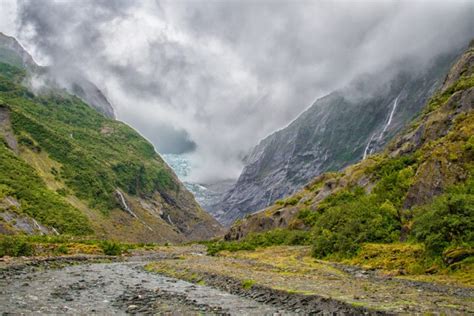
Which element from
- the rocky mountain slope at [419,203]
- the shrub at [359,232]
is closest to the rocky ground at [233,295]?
the rocky mountain slope at [419,203]

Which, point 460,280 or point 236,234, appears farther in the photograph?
point 236,234

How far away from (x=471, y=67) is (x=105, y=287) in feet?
296

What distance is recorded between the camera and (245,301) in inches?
739

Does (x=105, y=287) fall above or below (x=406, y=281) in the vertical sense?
above

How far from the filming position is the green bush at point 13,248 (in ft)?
132

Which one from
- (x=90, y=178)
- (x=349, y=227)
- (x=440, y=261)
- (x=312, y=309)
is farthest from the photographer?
(x=90, y=178)

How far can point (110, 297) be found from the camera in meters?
20.7

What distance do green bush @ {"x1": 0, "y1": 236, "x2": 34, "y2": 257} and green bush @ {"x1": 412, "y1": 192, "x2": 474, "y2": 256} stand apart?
38622mm

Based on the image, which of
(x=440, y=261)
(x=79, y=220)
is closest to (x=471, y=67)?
(x=440, y=261)

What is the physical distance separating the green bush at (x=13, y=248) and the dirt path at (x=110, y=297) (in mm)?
14150

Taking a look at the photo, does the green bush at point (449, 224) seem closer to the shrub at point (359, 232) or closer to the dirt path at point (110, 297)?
the shrub at point (359, 232)

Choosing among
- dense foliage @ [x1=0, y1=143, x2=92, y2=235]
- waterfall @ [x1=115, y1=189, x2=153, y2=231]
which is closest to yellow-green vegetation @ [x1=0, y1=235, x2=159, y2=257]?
dense foliage @ [x1=0, y1=143, x2=92, y2=235]

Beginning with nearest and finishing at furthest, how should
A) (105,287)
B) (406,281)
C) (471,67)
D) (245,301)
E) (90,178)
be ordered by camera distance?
(245,301) → (406,281) → (105,287) → (471,67) → (90,178)

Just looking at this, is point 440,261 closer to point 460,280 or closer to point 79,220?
point 460,280
